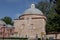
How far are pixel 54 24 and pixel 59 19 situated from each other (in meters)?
2.15

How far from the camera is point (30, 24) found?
33.6m

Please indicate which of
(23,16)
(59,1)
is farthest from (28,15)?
(59,1)

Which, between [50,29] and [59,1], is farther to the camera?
[50,29]

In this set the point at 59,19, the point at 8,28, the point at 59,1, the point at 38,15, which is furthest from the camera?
the point at 8,28

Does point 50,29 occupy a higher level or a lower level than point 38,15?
lower

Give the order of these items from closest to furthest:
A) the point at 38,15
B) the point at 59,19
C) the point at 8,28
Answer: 1. the point at 59,19
2. the point at 38,15
3. the point at 8,28

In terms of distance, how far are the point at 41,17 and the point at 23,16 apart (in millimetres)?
3092

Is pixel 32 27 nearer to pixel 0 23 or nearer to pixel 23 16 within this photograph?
pixel 23 16

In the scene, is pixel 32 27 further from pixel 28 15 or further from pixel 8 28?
pixel 8 28

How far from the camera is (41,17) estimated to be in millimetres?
34062


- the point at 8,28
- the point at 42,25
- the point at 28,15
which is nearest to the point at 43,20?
the point at 42,25

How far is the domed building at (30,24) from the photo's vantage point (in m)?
32.9

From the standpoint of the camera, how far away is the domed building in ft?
108

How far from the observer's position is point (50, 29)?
3656cm
